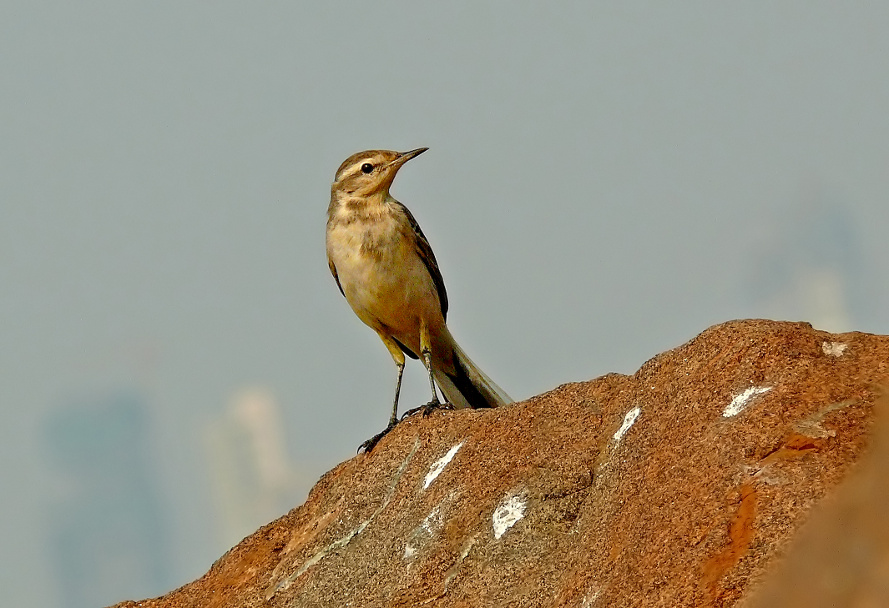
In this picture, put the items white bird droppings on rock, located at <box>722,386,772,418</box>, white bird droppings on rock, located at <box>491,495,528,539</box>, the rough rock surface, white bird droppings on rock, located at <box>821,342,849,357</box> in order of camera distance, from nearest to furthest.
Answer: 1. the rough rock surface
2. white bird droppings on rock, located at <box>722,386,772,418</box>
3. white bird droppings on rock, located at <box>821,342,849,357</box>
4. white bird droppings on rock, located at <box>491,495,528,539</box>

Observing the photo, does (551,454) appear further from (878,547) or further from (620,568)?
(878,547)

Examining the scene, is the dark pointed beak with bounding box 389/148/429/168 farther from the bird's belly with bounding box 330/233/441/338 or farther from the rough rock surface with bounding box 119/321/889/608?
the rough rock surface with bounding box 119/321/889/608

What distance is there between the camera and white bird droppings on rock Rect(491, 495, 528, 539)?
8797mm

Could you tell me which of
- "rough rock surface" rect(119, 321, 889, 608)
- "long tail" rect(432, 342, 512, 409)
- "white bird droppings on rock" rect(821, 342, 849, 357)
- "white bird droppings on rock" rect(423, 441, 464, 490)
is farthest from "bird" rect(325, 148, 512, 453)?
"white bird droppings on rock" rect(821, 342, 849, 357)

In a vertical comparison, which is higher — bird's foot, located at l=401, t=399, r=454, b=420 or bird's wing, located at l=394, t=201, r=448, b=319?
bird's wing, located at l=394, t=201, r=448, b=319

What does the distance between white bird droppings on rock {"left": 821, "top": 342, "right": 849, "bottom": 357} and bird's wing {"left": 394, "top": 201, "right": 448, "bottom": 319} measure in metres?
5.60

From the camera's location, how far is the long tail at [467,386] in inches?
516

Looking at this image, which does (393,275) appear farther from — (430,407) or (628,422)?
(628,422)

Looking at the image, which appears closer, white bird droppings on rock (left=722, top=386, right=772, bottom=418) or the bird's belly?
white bird droppings on rock (left=722, top=386, right=772, bottom=418)

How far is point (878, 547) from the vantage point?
5.26m

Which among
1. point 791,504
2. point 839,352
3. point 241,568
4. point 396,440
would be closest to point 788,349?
point 839,352

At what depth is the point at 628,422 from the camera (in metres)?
8.88

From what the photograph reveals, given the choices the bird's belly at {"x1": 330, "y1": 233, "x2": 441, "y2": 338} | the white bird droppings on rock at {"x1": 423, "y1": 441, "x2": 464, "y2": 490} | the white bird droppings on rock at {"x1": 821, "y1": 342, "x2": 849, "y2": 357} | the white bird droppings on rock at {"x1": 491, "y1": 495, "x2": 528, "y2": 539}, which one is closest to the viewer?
the white bird droppings on rock at {"x1": 821, "y1": 342, "x2": 849, "y2": 357}

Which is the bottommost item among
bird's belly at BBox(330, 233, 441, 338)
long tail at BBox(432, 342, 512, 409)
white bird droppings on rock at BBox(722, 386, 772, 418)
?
white bird droppings on rock at BBox(722, 386, 772, 418)
